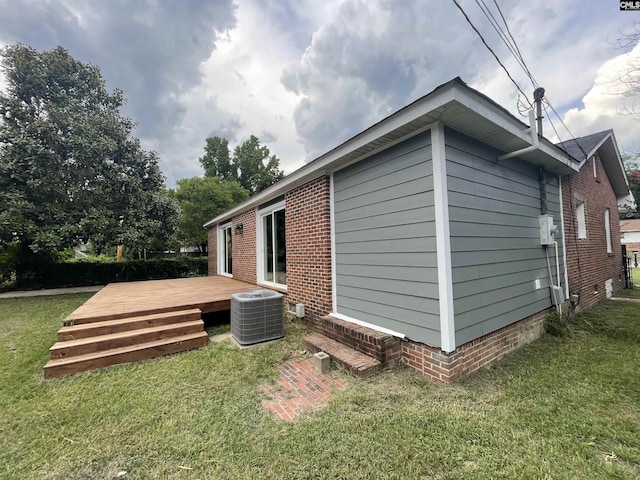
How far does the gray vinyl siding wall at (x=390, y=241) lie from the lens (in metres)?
3.00

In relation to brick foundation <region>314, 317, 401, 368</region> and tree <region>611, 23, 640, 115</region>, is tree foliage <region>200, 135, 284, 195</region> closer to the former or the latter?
brick foundation <region>314, 317, 401, 368</region>

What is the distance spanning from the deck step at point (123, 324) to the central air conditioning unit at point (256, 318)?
90 centimetres

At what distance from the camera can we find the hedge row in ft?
34.4

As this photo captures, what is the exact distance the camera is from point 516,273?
3939mm

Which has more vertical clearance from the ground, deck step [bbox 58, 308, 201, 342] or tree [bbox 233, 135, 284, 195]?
tree [bbox 233, 135, 284, 195]

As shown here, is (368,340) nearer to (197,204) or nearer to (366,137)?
(366,137)

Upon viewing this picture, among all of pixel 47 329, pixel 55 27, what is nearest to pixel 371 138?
pixel 47 329

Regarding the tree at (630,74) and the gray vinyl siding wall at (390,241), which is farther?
the tree at (630,74)

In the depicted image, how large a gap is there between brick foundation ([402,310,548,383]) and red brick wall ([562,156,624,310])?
2925mm

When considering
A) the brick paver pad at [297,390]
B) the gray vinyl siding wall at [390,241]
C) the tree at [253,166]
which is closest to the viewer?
the brick paver pad at [297,390]

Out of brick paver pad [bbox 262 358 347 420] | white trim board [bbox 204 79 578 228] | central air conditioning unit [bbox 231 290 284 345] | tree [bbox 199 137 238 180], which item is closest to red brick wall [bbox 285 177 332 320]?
white trim board [bbox 204 79 578 228]

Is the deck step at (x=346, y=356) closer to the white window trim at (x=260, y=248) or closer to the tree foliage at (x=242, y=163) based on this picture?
the white window trim at (x=260, y=248)

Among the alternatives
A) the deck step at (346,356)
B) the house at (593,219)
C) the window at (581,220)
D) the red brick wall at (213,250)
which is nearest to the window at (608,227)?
the house at (593,219)

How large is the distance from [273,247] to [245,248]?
2211 mm
